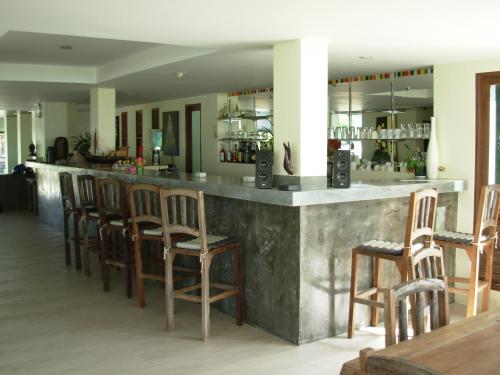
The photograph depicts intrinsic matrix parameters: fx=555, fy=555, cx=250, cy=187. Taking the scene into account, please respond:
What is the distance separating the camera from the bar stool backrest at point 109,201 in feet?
16.0

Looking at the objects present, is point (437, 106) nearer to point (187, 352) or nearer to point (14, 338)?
point (187, 352)

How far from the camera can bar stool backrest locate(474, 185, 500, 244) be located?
3.95m

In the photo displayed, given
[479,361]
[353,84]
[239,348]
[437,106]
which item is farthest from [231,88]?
[479,361]

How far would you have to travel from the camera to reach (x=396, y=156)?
6.32 m

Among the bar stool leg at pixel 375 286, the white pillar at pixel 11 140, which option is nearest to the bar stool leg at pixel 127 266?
the bar stool leg at pixel 375 286

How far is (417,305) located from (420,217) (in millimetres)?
1841

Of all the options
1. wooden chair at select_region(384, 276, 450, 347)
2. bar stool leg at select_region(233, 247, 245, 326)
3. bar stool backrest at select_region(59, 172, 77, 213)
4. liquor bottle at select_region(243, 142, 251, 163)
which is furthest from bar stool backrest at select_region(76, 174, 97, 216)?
wooden chair at select_region(384, 276, 450, 347)

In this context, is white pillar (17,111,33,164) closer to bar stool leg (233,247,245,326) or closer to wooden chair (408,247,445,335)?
bar stool leg (233,247,245,326)

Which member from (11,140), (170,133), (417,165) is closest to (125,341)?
(417,165)

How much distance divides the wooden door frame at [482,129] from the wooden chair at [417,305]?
3.09 meters

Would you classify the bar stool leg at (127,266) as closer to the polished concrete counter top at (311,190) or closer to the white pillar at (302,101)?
the polished concrete counter top at (311,190)

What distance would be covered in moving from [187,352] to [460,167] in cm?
304

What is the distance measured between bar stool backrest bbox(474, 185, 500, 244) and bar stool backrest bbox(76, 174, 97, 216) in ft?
11.5

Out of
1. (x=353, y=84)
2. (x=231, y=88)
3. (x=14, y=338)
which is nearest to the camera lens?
(x=14, y=338)
